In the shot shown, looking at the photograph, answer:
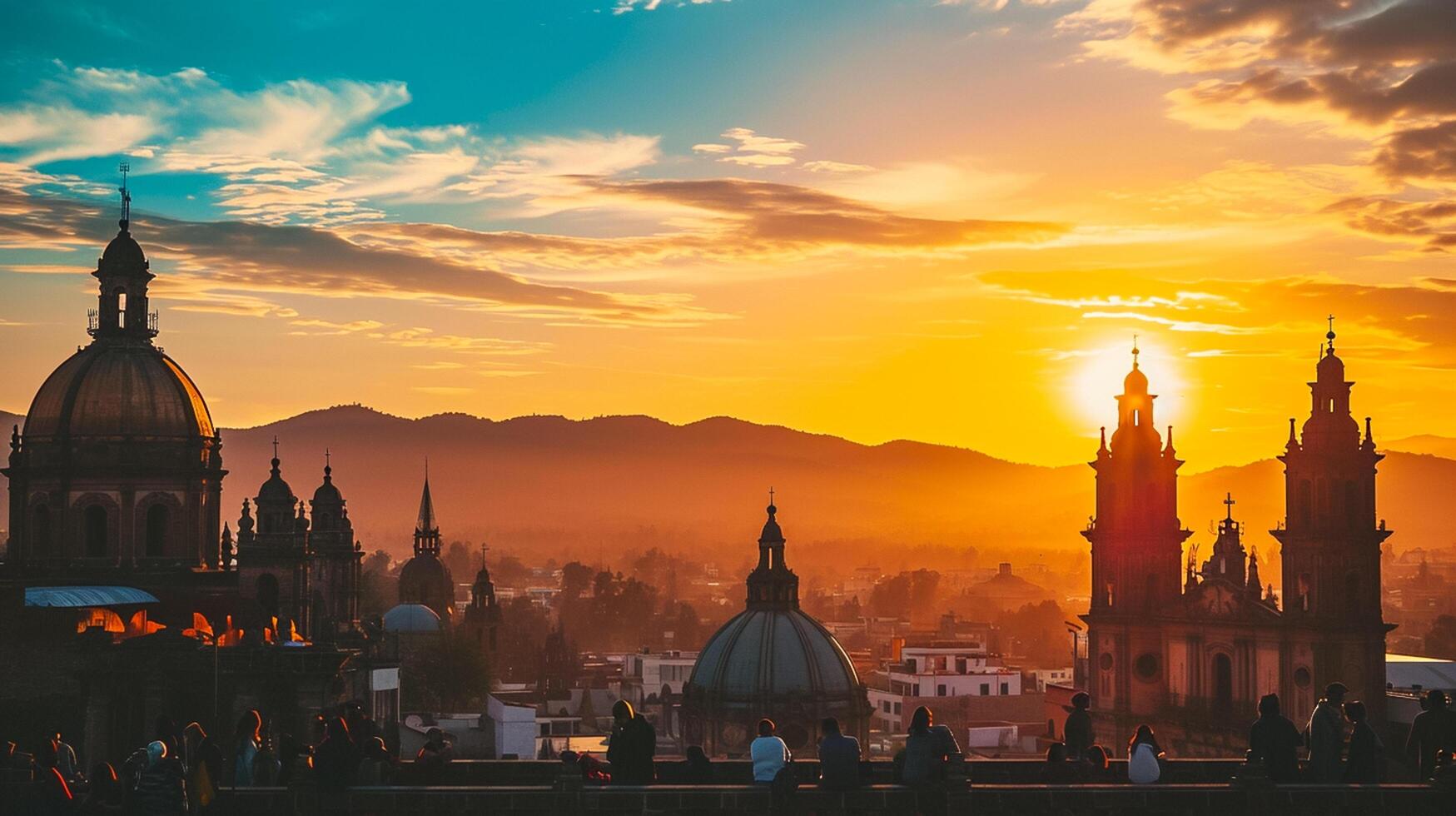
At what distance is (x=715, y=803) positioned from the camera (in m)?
26.5

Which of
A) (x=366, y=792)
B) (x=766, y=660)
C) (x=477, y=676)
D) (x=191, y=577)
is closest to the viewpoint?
(x=366, y=792)

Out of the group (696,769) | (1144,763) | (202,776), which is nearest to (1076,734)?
(1144,763)

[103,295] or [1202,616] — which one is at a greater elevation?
[103,295]

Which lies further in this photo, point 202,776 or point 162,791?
point 202,776

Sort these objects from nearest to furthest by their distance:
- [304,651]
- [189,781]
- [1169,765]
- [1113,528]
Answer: [189,781] → [1169,765] → [304,651] → [1113,528]

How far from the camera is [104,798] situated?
25.2 metres

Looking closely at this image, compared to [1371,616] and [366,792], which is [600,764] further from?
[1371,616]

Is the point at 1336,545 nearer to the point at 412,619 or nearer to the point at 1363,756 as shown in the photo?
the point at 1363,756

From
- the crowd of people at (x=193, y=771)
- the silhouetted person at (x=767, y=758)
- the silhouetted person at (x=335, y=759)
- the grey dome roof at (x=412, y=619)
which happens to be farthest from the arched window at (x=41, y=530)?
the grey dome roof at (x=412, y=619)

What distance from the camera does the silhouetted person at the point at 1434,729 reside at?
86.1 feet

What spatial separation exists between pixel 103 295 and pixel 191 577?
10.0 m

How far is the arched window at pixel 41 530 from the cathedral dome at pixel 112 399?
2.50m

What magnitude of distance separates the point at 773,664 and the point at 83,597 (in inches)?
960

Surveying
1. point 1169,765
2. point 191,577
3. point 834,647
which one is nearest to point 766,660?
point 834,647
